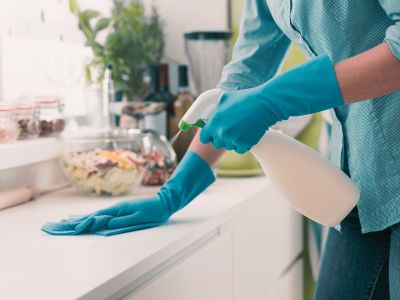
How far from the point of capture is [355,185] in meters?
1.15

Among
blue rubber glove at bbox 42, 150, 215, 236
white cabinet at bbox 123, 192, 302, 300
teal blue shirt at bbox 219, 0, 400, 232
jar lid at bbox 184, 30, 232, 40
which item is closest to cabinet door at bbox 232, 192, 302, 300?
white cabinet at bbox 123, 192, 302, 300

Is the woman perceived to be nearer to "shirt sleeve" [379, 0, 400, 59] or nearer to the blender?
"shirt sleeve" [379, 0, 400, 59]

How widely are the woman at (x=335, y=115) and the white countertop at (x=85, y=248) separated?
2.4 inches

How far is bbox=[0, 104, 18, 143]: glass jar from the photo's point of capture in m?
1.54

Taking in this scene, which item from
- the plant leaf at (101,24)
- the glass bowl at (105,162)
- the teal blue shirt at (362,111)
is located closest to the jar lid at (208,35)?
the plant leaf at (101,24)

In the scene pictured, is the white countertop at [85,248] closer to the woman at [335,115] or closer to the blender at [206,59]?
the woman at [335,115]

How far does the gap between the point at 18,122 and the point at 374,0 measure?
924 millimetres

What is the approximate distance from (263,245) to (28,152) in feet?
2.18

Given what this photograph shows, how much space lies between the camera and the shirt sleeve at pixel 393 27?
37.6 inches

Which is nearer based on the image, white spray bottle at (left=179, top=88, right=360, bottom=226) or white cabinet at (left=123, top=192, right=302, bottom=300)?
white spray bottle at (left=179, top=88, right=360, bottom=226)

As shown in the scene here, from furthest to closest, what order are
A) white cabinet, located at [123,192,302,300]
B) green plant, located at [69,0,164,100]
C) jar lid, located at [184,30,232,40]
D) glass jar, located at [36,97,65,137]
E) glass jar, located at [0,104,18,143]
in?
1. jar lid, located at [184,30,232,40]
2. green plant, located at [69,0,164,100]
3. glass jar, located at [36,97,65,137]
4. glass jar, located at [0,104,18,143]
5. white cabinet, located at [123,192,302,300]

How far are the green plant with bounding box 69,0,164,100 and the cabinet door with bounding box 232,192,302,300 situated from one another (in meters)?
0.66

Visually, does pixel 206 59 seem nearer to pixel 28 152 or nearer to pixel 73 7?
pixel 73 7

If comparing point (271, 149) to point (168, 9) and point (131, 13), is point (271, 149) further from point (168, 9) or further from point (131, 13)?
point (168, 9)
